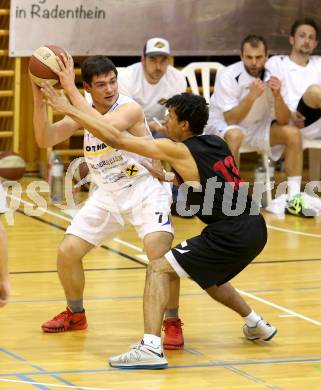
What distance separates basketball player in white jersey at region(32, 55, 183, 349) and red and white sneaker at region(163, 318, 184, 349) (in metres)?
0.11

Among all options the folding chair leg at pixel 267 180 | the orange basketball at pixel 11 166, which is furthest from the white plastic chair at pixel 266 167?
the orange basketball at pixel 11 166

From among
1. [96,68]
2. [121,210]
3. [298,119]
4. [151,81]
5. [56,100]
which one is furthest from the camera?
[298,119]

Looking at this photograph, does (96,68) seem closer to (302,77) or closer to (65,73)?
(65,73)

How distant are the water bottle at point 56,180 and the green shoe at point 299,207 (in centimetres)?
263

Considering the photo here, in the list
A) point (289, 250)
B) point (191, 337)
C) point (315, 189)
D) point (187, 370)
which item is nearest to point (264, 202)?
point (315, 189)

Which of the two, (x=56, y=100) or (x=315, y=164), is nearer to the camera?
(x=56, y=100)

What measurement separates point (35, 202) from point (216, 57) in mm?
4050

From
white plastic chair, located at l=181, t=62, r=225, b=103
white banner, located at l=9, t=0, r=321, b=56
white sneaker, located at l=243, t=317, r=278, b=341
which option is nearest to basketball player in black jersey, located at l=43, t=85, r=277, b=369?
white sneaker, located at l=243, t=317, r=278, b=341

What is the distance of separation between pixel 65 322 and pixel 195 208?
1.37 m

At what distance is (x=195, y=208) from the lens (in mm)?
7184

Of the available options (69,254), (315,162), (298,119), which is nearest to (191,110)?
(69,254)

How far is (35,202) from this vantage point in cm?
1301

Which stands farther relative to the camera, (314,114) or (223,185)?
(314,114)

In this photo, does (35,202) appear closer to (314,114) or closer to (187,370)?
(314,114)
